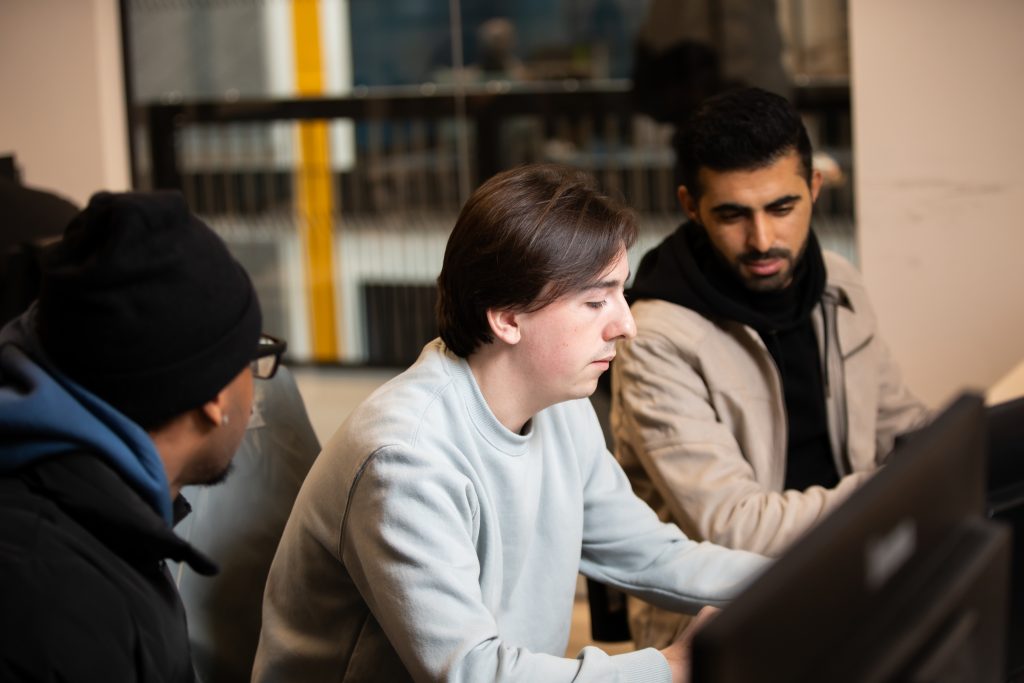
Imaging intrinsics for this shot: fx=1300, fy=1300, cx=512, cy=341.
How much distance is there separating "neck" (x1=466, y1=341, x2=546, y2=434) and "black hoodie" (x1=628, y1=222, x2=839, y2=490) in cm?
59

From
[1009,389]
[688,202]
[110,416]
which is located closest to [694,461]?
[688,202]

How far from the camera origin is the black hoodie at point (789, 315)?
2.21 m

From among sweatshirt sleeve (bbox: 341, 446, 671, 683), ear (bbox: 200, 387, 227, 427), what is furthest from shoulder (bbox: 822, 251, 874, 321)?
ear (bbox: 200, 387, 227, 427)

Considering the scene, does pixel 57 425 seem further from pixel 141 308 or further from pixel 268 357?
pixel 268 357

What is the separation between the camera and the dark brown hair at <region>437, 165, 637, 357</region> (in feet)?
5.31

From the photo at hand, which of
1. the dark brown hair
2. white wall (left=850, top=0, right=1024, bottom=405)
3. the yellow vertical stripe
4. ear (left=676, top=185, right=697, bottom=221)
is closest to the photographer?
the dark brown hair

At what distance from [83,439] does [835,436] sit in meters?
1.43

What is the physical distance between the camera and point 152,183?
406 cm

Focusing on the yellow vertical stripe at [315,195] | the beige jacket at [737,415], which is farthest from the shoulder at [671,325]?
the yellow vertical stripe at [315,195]

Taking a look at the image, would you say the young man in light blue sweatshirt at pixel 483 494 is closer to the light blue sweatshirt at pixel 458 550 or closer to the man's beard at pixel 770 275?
the light blue sweatshirt at pixel 458 550

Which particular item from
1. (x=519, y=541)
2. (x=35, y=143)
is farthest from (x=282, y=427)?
(x=35, y=143)

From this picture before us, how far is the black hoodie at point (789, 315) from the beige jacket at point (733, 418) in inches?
0.9

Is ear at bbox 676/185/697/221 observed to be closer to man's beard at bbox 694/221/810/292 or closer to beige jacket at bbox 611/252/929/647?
man's beard at bbox 694/221/810/292

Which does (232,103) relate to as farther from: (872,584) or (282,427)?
(872,584)
